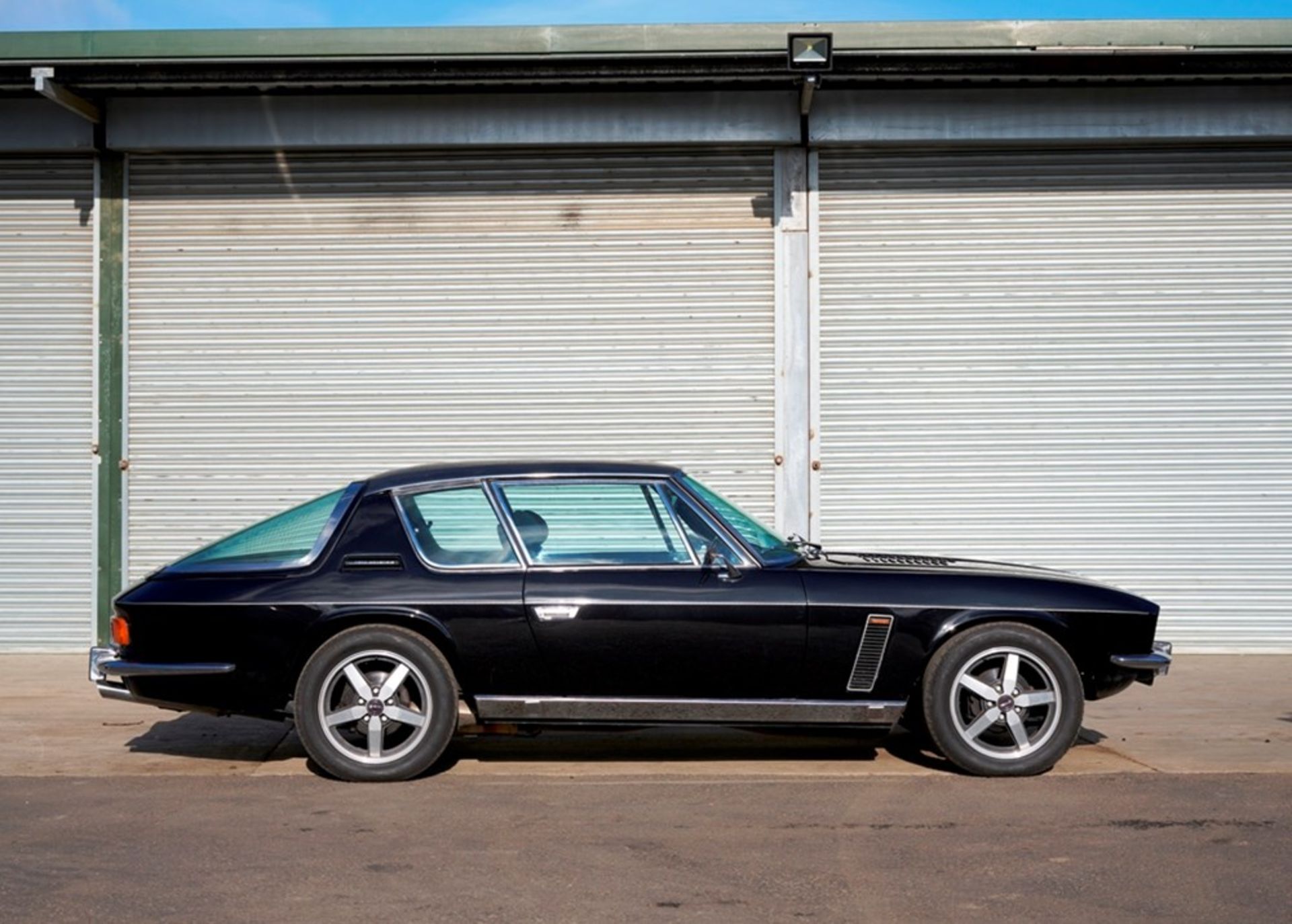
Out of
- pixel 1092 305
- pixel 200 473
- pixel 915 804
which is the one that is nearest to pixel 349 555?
pixel 915 804

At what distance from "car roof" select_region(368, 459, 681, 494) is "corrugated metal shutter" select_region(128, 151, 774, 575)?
5126mm

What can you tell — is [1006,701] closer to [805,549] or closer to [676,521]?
[805,549]

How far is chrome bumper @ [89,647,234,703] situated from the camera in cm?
708

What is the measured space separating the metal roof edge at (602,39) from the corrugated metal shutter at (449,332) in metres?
0.87

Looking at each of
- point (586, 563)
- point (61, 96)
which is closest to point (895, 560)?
point (586, 563)

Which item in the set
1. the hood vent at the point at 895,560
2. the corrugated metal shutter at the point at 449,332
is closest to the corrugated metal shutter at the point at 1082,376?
the corrugated metal shutter at the point at 449,332

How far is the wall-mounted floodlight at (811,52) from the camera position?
1169 cm

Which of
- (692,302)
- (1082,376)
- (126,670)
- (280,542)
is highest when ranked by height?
(692,302)

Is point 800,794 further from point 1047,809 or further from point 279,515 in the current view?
point 279,515

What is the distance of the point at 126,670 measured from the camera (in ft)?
23.4

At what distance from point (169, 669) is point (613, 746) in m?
2.24

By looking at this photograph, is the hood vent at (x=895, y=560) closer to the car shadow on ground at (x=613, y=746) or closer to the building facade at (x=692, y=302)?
the car shadow on ground at (x=613, y=746)

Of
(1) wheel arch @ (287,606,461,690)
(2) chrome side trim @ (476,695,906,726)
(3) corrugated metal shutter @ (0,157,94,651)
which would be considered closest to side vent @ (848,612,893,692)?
(2) chrome side trim @ (476,695,906,726)

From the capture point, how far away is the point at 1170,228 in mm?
12680
